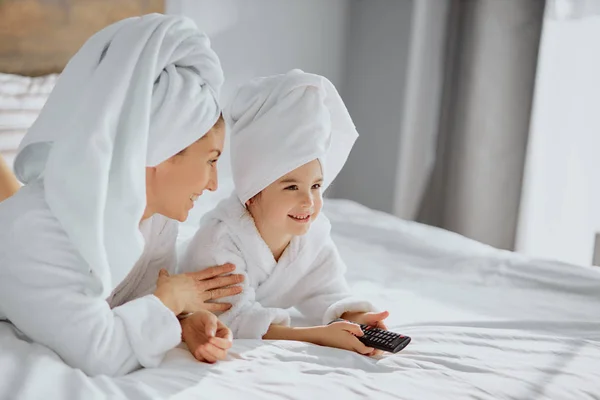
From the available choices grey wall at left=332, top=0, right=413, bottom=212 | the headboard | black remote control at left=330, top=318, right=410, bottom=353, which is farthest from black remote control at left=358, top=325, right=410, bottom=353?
grey wall at left=332, top=0, right=413, bottom=212

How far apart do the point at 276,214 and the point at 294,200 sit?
5cm

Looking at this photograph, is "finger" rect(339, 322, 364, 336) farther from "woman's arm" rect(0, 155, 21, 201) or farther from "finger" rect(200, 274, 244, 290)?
"woman's arm" rect(0, 155, 21, 201)

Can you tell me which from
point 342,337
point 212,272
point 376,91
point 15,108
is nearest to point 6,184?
point 15,108

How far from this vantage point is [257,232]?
1.47 m

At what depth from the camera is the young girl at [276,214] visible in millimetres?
1378

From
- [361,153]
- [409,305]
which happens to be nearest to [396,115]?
[361,153]

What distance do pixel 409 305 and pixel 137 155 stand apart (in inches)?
33.7

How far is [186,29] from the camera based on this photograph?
113 cm

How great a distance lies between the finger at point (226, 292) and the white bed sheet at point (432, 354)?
11cm

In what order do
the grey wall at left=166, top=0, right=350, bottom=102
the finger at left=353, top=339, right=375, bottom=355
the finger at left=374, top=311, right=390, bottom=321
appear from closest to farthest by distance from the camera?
the finger at left=353, top=339, right=375, bottom=355 < the finger at left=374, top=311, right=390, bottom=321 < the grey wall at left=166, top=0, right=350, bottom=102

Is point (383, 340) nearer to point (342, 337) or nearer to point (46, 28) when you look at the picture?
point (342, 337)

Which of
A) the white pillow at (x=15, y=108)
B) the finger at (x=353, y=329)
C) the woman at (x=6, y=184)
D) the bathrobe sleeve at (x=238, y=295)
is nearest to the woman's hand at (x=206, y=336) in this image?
the bathrobe sleeve at (x=238, y=295)

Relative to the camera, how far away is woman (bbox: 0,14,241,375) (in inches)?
38.9

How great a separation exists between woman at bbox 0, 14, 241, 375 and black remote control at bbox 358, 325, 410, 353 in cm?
27
